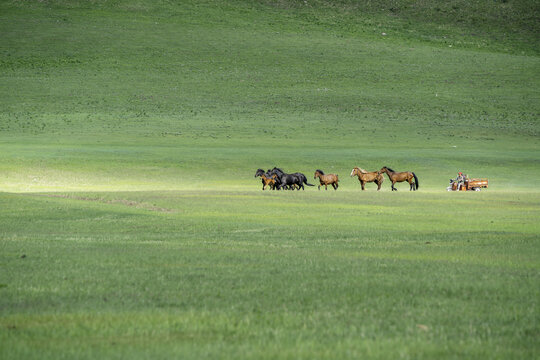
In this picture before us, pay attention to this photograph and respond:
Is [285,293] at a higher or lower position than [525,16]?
lower

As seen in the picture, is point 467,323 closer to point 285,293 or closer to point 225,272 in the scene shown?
point 285,293

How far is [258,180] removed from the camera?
48.1 m

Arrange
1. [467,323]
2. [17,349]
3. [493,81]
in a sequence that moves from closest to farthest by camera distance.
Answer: [17,349], [467,323], [493,81]

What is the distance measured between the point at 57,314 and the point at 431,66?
90.6 m

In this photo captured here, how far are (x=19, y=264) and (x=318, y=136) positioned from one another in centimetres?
5382

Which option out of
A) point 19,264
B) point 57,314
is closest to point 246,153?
point 19,264

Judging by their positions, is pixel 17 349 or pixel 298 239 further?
pixel 298 239

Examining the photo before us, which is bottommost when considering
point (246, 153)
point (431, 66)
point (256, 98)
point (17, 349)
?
point (17, 349)

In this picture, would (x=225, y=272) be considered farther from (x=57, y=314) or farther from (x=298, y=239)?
(x=298, y=239)

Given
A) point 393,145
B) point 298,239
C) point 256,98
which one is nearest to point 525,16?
point 256,98

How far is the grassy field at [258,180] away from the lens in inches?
312

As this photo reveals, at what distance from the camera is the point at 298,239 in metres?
17.3

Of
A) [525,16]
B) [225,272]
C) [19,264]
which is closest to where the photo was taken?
[225,272]

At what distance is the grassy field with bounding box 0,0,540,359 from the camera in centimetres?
793
